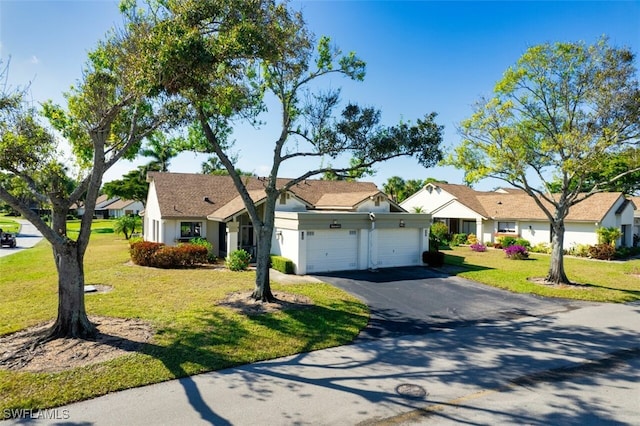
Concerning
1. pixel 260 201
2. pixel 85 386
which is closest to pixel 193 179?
pixel 260 201

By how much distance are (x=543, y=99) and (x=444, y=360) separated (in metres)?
15.7

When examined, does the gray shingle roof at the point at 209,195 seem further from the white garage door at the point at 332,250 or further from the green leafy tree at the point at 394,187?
the green leafy tree at the point at 394,187

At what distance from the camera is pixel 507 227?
1399 inches

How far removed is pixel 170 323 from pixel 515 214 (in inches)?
1282

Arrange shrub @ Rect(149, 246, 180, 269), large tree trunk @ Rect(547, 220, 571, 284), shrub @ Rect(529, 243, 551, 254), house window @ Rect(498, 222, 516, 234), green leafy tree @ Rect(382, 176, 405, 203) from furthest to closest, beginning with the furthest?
1. green leafy tree @ Rect(382, 176, 405, 203)
2. house window @ Rect(498, 222, 516, 234)
3. shrub @ Rect(529, 243, 551, 254)
4. shrub @ Rect(149, 246, 180, 269)
5. large tree trunk @ Rect(547, 220, 571, 284)

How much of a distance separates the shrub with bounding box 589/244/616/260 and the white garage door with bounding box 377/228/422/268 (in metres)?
15.0

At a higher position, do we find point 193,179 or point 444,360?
point 193,179

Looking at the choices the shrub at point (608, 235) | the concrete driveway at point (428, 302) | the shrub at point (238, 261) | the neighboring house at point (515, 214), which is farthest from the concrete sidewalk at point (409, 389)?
the neighboring house at point (515, 214)

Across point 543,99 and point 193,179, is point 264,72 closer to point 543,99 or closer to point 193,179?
point 543,99

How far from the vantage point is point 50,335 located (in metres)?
9.45

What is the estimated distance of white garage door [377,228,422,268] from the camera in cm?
2259

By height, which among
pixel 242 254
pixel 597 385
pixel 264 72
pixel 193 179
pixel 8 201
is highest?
pixel 264 72

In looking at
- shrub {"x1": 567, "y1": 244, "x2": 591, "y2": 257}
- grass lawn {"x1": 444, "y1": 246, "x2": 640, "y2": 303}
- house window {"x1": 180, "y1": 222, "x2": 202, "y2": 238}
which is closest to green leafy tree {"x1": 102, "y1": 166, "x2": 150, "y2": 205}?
house window {"x1": 180, "y1": 222, "x2": 202, "y2": 238}

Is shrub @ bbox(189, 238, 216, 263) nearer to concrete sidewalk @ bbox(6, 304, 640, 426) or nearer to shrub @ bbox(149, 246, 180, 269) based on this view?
shrub @ bbox(149, 246, 180, 269)
